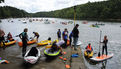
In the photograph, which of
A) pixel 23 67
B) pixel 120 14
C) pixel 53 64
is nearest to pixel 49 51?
pixel 53 64

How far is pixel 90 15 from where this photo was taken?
125625 millimetres

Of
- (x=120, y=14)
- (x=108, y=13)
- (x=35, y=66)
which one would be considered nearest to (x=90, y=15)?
(x=108, y=13)

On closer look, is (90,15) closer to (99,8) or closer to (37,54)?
(99,8)

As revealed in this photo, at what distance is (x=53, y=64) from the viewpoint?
7.74 metres

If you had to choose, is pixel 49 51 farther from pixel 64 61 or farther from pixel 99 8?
pixel 99 8

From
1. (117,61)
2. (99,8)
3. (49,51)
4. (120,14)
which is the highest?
(99,8)

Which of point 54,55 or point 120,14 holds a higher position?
point 120,14

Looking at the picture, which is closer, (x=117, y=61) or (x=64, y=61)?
(x=64, y=61)

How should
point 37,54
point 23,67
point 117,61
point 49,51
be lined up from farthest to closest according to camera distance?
point 117,61, point 49,51, point 37,54, point 23,67

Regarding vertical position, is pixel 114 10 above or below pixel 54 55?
above

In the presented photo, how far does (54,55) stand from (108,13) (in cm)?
10895

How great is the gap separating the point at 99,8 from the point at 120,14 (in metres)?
28.9

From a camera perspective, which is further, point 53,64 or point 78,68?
point 53,64

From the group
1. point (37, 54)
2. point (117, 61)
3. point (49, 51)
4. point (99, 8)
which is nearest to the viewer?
point (37, 54)
